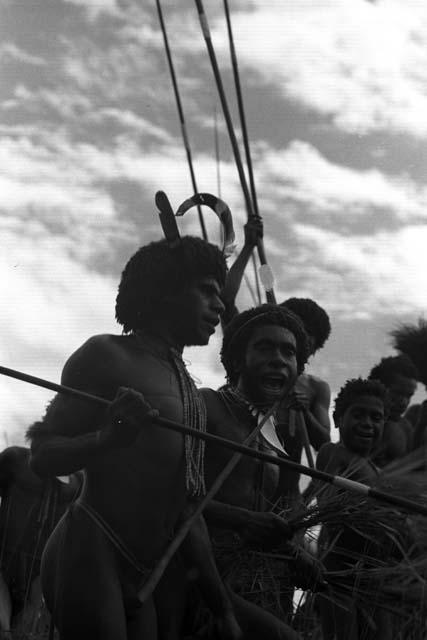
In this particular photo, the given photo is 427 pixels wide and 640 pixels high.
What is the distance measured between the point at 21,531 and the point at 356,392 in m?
1.75

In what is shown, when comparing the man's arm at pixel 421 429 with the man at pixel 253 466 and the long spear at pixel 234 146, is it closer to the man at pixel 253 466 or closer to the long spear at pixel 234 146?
the long spear at pixel 234 146

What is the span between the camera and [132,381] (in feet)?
11.3

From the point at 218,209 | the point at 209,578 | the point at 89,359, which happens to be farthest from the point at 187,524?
the point at 218,209

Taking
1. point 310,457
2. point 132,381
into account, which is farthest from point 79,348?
Answer: point 310,457

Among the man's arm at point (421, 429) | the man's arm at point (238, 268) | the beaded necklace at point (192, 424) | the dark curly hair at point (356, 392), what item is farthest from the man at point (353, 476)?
the man's arm at point (421, 429)

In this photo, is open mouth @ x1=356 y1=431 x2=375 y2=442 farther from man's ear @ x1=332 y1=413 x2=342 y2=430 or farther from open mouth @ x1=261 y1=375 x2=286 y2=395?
open mouth @ x1=261 y1=375 x2=286 y2=395

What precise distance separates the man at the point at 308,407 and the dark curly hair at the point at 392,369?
0.65m

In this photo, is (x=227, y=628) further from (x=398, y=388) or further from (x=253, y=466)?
(x=398, y=388)

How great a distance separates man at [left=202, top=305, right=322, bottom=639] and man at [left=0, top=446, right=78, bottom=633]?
0.69 metres

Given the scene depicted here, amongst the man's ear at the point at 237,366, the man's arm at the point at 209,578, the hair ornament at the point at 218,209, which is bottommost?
the man's arm at the point at 209,578

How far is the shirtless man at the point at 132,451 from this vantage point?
316cm

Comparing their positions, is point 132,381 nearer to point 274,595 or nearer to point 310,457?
point 274,595

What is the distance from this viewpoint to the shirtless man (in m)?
3.16

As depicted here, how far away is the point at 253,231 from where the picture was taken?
5.94m
